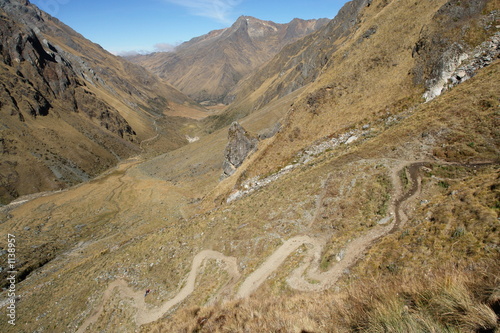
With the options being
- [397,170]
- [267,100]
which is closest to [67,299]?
[397,170]

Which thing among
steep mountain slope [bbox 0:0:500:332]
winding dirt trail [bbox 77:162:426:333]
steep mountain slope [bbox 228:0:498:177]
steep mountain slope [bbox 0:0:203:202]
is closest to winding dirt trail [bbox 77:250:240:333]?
winding dirt trail [bbox 77:162:426:333]

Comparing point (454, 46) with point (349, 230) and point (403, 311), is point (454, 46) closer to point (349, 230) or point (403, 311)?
point (349, 230)

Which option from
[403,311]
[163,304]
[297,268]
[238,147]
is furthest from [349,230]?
[238,147]

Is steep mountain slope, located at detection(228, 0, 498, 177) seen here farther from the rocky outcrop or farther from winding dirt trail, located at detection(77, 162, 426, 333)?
winding dirt trail, located at detection(77, 162, 426, 333)

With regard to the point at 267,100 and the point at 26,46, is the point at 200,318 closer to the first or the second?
the point at 267,100

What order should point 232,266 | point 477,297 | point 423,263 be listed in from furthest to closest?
point 232,266
point 423,263
point 477,297

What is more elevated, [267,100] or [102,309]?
[267,100]
